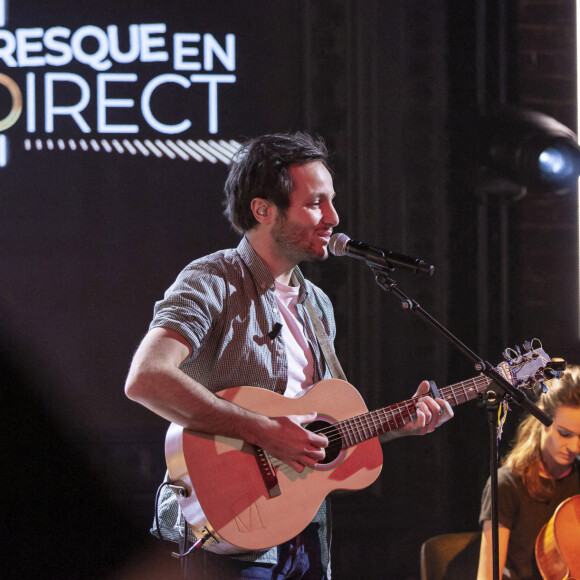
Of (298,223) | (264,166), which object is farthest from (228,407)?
(264,166)

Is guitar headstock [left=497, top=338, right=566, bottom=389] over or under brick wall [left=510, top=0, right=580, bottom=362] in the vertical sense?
under

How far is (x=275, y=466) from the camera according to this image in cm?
229

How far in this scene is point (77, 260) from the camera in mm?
4008

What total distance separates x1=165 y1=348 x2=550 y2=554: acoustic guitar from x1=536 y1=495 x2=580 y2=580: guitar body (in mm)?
773

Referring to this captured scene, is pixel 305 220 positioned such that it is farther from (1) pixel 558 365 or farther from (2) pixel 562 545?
(2) pixel 562 545

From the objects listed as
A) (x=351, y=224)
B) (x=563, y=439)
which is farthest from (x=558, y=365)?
(x=351, y=224)

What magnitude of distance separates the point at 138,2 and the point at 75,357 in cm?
193

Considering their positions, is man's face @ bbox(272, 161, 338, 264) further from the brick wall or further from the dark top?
the brick wall

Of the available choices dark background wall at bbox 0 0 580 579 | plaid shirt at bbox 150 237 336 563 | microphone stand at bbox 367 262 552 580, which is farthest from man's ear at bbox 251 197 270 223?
dark background wall at bbox 0 0 580 579

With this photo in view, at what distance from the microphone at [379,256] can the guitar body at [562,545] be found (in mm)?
1277

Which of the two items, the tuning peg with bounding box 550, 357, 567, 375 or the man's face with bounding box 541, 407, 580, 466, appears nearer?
the tuning peg with bounding box 550, 357, 567, 375

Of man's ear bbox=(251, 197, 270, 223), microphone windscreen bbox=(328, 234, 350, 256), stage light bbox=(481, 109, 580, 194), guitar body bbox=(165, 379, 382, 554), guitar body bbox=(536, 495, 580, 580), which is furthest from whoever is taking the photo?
stage light bbox=(481, 109, 580, 194)

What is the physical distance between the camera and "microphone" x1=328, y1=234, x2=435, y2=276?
220 centimetres

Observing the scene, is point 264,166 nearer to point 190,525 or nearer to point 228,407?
point 228,407
